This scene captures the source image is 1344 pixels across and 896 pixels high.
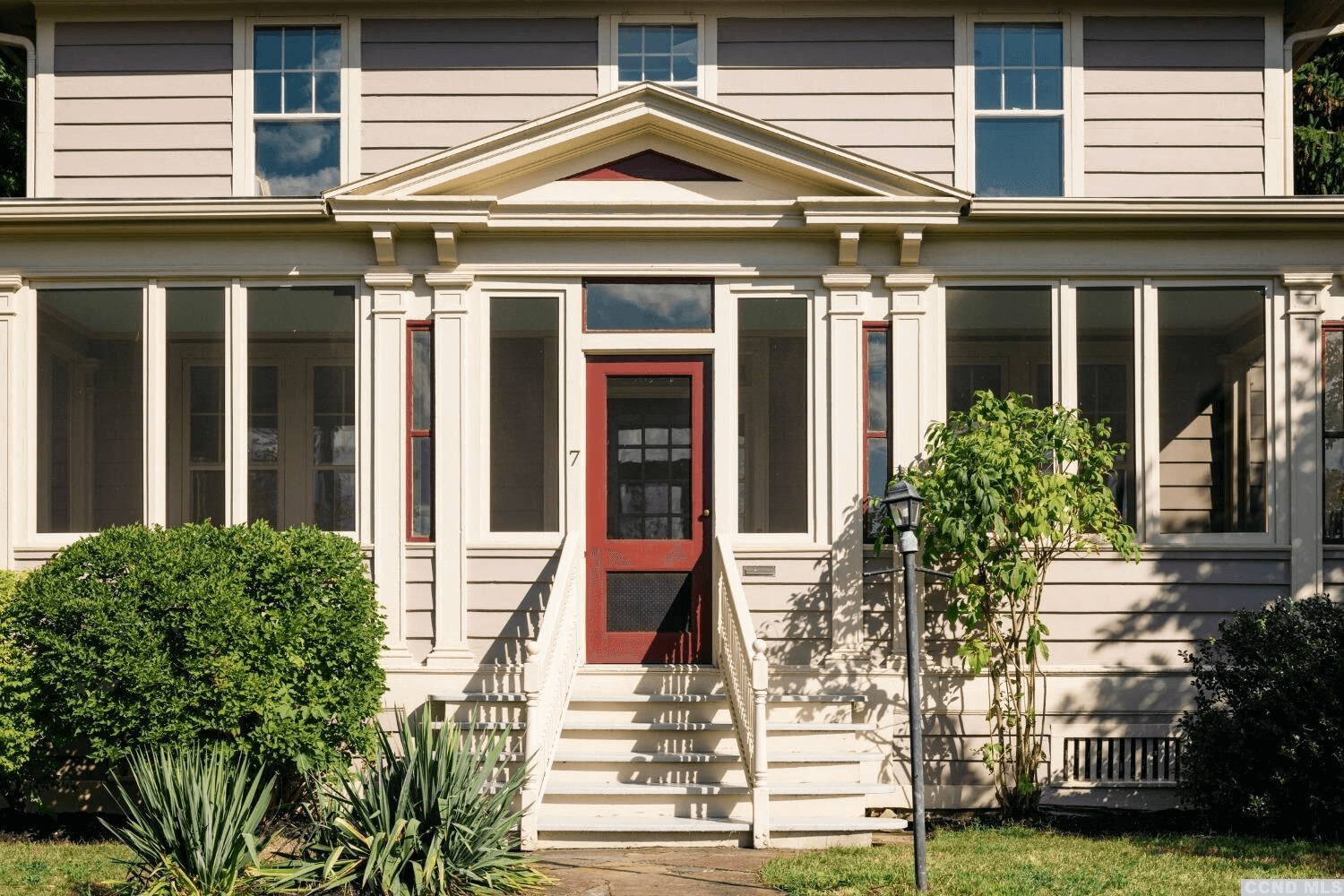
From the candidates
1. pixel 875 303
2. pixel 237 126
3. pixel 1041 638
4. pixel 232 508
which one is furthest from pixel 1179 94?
pixel 232 508

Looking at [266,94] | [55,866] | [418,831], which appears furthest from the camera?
[266,94]

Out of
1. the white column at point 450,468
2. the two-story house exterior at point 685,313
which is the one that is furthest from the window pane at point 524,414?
the white column at point 450,468

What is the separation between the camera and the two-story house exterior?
8477 mm

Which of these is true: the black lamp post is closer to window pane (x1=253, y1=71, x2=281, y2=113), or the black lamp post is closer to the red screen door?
the red screen door

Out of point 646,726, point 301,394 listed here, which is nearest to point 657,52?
point 301,394

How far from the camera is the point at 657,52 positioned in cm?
906

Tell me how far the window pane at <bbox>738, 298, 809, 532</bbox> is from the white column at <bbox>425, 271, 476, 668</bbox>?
1960 millimetres

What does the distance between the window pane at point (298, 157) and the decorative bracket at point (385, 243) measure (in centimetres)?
80

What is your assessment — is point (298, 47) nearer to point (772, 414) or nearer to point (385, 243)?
point (385, 243)

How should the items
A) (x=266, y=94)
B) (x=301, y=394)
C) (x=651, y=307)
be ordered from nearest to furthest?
(x=651, y=307) → (x=301, y=394) → (x=266, y=94)

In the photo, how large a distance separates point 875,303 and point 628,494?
2.22 m

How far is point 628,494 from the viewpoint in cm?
870

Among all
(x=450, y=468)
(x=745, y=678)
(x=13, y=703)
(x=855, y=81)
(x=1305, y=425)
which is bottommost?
(x=13, y=703)

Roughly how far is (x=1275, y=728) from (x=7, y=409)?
8.66 m
